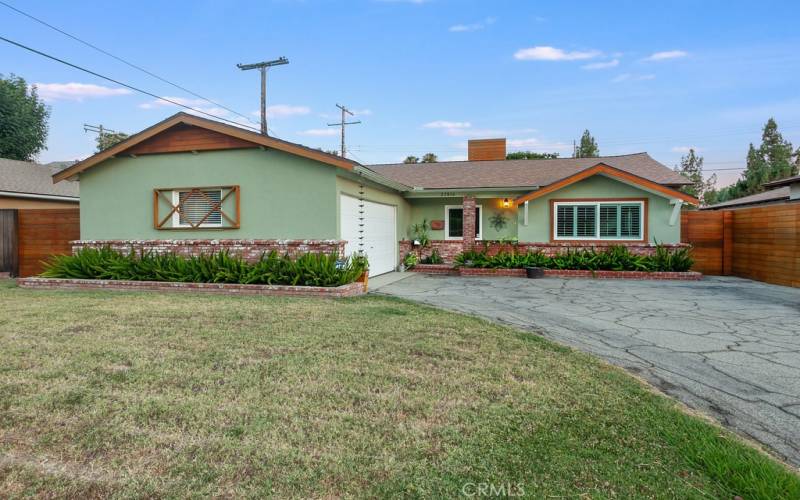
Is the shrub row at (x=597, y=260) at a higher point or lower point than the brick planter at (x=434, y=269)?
higher

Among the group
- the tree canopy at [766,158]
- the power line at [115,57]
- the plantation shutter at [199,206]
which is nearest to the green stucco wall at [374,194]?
the plantation shutter at [199,206]

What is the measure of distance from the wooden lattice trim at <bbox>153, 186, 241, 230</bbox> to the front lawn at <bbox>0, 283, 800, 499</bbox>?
5.82 m

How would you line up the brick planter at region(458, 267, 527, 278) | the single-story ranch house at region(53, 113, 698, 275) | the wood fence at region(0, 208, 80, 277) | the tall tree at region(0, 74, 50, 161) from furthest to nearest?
the tall tree at region(0, 74, 50, 161) < the brick planter at region(458, 267, 527, 278) < the wood fence at region(0, 208, 80, 277) < the single-story ranch house at region(53, 113, 698, 275)

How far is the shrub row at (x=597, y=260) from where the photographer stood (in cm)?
1259

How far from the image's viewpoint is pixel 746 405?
3.51m

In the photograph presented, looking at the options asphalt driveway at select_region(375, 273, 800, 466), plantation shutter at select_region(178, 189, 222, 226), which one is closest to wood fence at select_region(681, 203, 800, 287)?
asphalt driveway at select_region(375, 273, 800, 466)

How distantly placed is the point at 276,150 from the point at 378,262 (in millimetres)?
4686

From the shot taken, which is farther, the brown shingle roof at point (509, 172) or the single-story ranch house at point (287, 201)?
the brown shingle roof at point (509, 172)

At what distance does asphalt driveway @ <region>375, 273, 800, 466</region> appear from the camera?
3553 millimetres

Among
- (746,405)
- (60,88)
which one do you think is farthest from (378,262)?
(60,88)

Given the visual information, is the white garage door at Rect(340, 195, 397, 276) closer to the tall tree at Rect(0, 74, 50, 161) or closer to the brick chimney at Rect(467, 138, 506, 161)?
the brick chimney at Rect(467, 138, 506, 161)

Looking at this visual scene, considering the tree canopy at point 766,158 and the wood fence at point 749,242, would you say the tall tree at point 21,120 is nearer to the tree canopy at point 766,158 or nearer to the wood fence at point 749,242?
the wood fence at point 749,242

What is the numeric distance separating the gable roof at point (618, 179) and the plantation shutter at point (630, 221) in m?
0.77

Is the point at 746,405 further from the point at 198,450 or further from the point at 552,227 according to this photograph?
the point at 552,227
